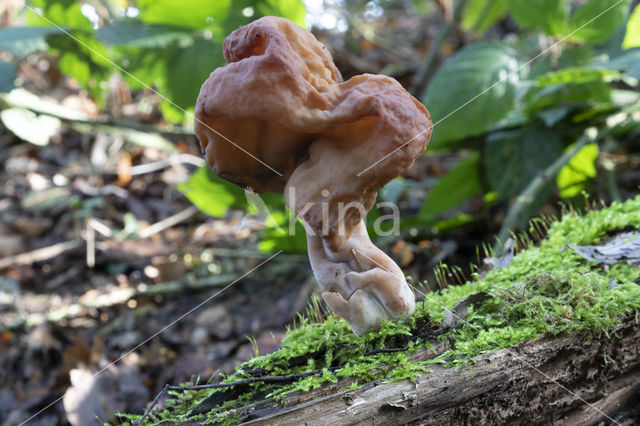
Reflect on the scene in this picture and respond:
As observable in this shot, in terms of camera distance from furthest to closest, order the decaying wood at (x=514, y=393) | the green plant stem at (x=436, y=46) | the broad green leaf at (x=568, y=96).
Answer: the green plant stem at (x=436, y=46)
the broad green leaf at (x=568, y=96)
the decaying wood at (x=514, y=393)

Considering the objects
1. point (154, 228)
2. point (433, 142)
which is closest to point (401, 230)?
point (433, 142)

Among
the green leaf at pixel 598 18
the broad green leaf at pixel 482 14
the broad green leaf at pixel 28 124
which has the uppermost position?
the broad green leaf at pixel 28 124

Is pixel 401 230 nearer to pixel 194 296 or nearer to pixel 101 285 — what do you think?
pixel 194 296

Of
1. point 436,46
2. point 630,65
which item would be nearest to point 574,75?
point 630,65

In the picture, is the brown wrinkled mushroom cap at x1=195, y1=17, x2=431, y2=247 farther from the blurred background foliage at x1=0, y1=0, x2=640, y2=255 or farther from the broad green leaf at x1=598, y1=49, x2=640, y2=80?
the broad green leaf at x1=598, y1=49, x2=640, y2=80

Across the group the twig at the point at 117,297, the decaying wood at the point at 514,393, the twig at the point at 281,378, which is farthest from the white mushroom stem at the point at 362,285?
the twig at the point at 117,297

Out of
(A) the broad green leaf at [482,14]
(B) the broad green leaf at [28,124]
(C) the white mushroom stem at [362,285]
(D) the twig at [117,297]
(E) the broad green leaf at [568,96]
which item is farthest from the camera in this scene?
(A) the broad green leaf at [482,14]

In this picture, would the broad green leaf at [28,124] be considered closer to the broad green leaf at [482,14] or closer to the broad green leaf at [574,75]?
the broad green leaf at [574,75]
